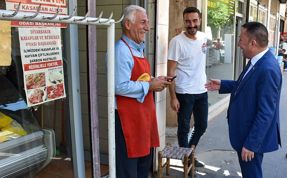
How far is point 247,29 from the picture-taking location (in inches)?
107

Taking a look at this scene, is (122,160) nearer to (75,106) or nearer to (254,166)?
(75,106)

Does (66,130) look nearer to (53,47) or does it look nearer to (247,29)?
(53,47)

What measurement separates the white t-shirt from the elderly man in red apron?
1.33m

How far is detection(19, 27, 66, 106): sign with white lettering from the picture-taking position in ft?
7.54

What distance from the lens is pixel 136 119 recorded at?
2.50m

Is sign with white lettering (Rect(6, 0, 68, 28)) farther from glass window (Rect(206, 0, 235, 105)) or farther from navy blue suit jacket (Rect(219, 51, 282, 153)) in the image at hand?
glass window (Rect(206, 0, 235, 105))

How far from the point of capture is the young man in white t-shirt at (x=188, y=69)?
3.83 metres

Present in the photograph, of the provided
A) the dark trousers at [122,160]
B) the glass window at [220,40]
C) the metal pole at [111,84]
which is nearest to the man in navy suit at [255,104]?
the dark trousers at [122,160]

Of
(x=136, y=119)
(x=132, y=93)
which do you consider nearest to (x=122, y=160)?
(x=136, y=119)

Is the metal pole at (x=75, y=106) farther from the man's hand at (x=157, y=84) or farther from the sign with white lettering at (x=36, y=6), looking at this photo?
the man's hand at (x=157, y=84)

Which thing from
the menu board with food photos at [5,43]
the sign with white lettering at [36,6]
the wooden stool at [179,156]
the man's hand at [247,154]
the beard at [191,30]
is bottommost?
the wooden stool at [179,156]

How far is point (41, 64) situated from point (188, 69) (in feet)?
6.29

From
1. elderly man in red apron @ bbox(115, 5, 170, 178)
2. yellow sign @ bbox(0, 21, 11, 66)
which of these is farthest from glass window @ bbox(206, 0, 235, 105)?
yellow sign @ bbox(0, 21, 11, 66)

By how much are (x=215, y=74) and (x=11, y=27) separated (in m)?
6.05
